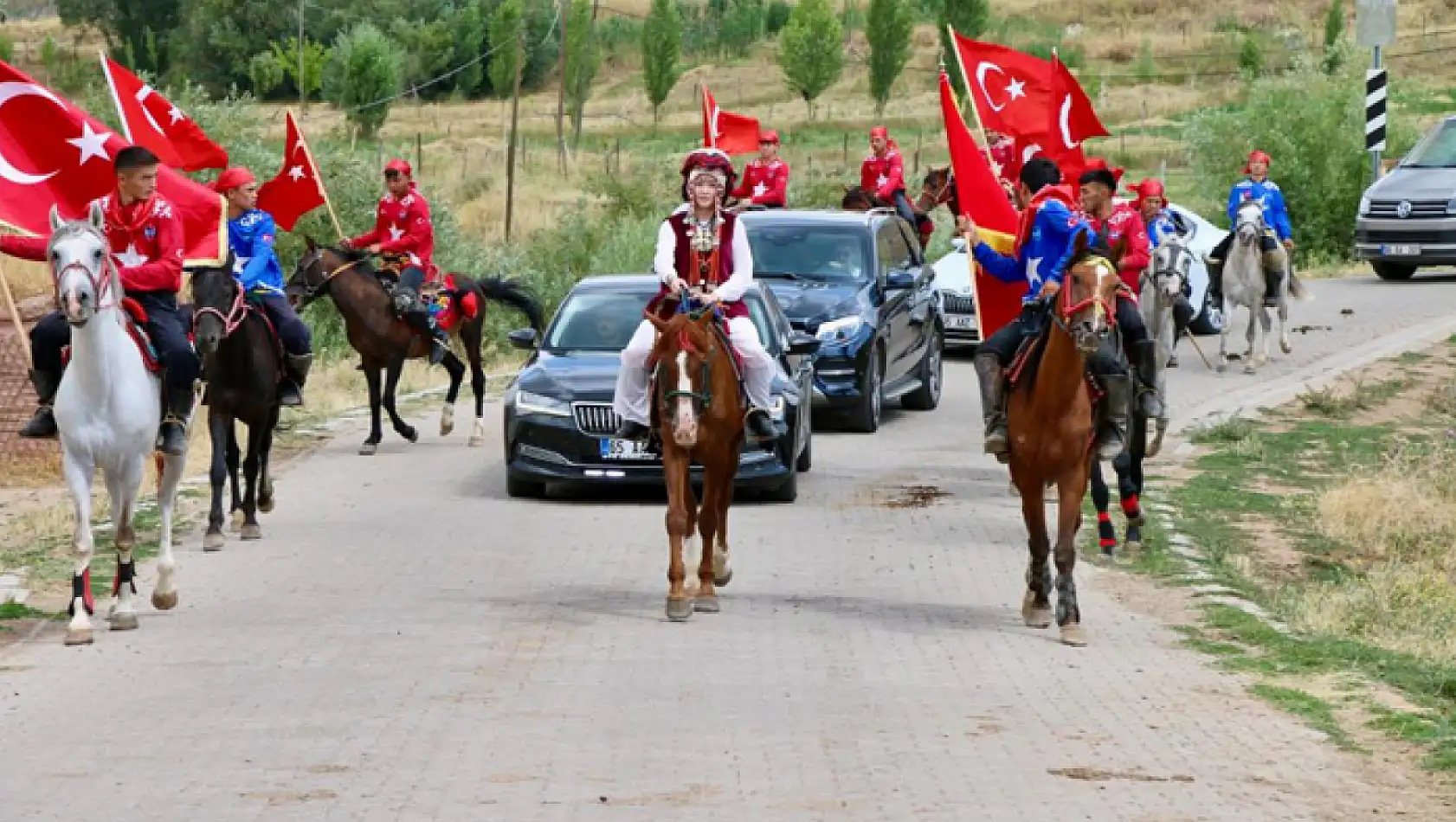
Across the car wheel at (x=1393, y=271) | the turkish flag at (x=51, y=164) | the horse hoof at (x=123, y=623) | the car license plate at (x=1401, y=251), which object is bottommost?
the car wheel at (x=1393, y=271)

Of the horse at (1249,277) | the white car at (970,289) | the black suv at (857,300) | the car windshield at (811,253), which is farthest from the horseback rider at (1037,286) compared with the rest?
the horse at (1249,277)

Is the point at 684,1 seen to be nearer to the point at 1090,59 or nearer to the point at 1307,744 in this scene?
the point at 1090,59

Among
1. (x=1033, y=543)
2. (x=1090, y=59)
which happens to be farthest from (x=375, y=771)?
(x=1090, y=59)

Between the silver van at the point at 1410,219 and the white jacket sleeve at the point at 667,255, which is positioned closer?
the white jacket sleeve at the point at 667,255

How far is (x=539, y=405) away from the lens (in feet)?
62.8

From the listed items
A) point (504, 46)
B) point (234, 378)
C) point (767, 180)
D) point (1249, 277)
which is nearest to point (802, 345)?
point (234, 378)

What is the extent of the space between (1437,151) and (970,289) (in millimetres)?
13969

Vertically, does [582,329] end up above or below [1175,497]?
above

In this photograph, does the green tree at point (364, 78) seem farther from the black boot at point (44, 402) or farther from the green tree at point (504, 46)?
the black boot at point (44, 402)

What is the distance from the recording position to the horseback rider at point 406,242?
76.6ft

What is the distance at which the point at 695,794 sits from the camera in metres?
9.14

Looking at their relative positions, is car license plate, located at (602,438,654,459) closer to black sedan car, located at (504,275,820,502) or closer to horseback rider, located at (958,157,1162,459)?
black sedan car, located at (504,275,820,502)

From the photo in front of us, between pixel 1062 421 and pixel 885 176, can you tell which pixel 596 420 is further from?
pixel 885 176

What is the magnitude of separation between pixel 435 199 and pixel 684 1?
3608 inches
